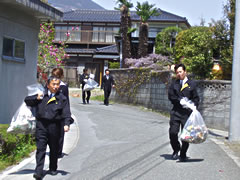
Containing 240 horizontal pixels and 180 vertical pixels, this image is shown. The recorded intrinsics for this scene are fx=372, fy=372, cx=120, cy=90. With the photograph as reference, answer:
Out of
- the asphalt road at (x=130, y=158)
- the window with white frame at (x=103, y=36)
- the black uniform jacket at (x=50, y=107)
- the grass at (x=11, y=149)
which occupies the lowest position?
the asphalt road at (x=130, y=158)

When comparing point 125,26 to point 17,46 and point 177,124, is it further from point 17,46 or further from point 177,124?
point 177,124

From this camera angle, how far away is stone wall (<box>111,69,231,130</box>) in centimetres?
1209

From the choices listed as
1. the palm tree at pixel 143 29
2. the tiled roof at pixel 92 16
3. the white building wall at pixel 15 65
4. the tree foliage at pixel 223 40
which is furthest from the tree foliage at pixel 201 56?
the tiled roof at pixel 92 16

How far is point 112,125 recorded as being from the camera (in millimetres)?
11852

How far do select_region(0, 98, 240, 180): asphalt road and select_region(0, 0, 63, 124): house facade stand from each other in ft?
5.92

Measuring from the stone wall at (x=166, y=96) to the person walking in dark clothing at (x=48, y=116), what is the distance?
7502 mm

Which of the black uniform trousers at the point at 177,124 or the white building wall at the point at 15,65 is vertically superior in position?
the white building wall at the point at 15,65

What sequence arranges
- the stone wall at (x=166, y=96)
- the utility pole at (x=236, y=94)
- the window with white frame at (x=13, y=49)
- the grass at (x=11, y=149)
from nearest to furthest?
1. the grass at (x=11, y=149)
2. the window with white frame at (x=13, y=49)
3. the utility pole at (x=236, y=94)
4. the stone wall at (x=166, y=96)

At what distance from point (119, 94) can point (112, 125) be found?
8153 millimetres

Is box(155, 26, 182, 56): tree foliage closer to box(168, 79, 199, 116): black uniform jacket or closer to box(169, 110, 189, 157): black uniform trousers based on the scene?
box(168, 79, 199, 116): black uniform jacket

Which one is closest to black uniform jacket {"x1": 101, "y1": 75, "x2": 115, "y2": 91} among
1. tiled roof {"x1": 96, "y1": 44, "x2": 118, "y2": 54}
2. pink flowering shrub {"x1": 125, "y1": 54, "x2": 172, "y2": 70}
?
pink flowering shrub {"x1": 125, "y1": 54, "x2": 172, "y2": 70}

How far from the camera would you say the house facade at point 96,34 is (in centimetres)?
3284

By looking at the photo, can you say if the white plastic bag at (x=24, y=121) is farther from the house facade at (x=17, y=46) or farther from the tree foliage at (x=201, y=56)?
the tree foliage at (x=201, y=56)

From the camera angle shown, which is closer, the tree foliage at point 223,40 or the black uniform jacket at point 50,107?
the black uniform jacket at point 50,107
